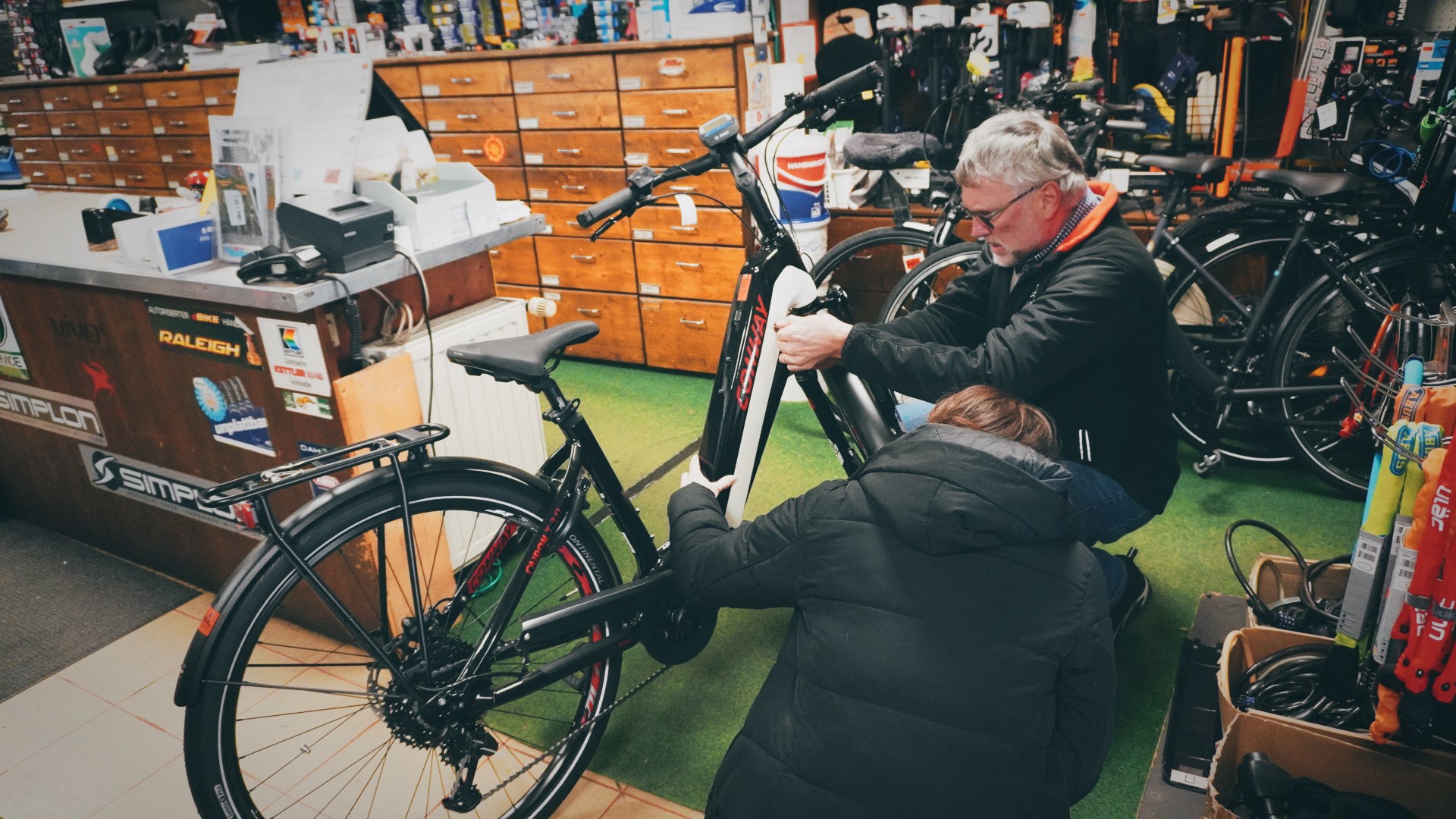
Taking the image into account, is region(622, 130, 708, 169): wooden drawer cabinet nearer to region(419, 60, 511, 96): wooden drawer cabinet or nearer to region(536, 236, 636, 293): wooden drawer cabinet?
region(536, 236, 636, 293): wooden drawer cabinet

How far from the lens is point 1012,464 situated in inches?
43.6

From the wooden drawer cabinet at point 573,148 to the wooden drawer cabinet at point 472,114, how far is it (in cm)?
12

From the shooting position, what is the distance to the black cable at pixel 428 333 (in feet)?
7.17

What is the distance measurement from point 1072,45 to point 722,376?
2522 millimetres

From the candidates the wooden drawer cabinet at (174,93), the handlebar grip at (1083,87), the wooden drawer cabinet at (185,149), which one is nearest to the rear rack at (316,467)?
the handlebar grip at (1083,87)

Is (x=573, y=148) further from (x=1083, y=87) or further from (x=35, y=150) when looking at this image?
(x=35, y=150)

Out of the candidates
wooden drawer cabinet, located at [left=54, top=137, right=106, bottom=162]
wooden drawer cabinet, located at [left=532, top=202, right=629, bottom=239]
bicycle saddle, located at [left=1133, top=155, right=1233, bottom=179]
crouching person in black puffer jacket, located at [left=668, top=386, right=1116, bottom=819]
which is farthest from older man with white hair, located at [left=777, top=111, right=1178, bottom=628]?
wooden drawer cabinet, located at [left=54, top=137, right=106, bottom=162]

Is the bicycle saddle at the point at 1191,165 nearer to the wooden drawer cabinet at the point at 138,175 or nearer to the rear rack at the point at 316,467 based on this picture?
the rear rack at the point at 316,467

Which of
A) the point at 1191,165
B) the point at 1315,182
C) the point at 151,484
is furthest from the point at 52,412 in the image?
the point at 1315,182

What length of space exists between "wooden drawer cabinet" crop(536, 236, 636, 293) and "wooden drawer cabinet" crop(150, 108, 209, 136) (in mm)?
2790

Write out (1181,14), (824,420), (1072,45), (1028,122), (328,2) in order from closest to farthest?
(1028,122) < (824,420) < (1181,14) < (1072,45) < (328,2)

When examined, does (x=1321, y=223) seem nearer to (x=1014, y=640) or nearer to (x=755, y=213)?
(x=755, y=213)

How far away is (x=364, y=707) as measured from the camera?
175 cm

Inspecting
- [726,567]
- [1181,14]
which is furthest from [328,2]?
[726,567]
